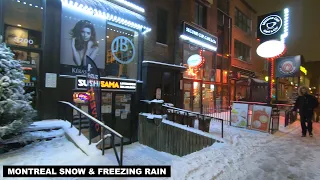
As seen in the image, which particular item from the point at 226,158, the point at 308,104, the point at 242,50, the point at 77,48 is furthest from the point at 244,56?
the point at 226,158

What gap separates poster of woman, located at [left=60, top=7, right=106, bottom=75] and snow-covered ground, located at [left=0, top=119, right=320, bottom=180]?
283 cm

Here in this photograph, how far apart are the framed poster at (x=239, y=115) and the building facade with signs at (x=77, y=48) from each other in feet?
16.5

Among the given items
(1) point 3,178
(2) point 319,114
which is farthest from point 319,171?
(2) point 319,114

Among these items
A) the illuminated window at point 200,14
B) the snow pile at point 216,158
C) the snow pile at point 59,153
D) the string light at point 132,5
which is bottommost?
the snow pile at point 216,158

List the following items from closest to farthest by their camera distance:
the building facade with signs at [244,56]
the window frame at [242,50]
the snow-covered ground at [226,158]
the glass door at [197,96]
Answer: the snow-covered ground at [226,158] < the glass door at [197,96] < the building facade with signs at [244,56] < the window frame at [242,50]

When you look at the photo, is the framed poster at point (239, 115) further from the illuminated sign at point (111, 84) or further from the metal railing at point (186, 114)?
the illuminated sign at point (111, 84)

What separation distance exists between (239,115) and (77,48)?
8.14 m

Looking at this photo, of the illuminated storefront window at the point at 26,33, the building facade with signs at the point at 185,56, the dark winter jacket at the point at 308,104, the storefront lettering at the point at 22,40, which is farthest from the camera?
the building facade with signs at the point at 185,56

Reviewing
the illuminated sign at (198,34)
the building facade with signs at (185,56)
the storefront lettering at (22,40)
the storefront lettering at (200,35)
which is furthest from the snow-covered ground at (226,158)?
the storefront lettering at (200,35)

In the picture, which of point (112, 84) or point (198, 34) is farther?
point (198, 34)

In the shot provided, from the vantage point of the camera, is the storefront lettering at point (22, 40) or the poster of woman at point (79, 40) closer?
the storefront lettering at point (22, 40)

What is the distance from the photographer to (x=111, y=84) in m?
9.10

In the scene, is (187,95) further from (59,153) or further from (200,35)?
(59,153)

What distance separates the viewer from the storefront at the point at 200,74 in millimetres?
13438
